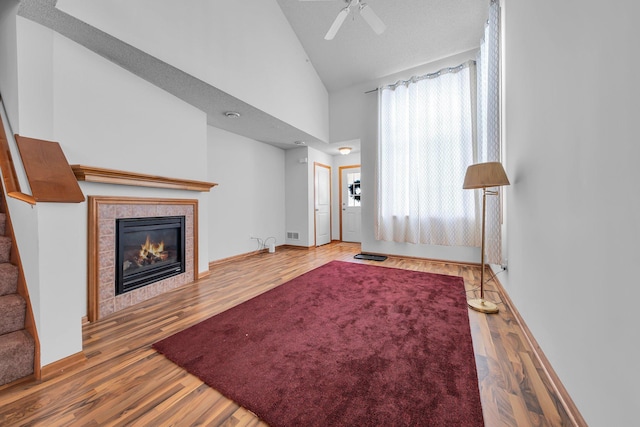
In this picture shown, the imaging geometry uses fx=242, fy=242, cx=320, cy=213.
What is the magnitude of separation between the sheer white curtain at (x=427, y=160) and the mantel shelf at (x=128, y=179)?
314 centimetres

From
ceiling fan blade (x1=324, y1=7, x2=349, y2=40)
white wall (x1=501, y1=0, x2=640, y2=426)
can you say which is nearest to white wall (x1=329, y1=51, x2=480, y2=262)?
ceiling fan blade (x1=324, y1=7, x2=349, y2=40)

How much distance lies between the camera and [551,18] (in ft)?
4.37

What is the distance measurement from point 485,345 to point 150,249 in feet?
10.5

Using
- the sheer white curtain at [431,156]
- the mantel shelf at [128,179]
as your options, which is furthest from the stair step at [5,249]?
the sheer white curtain at [431,156]

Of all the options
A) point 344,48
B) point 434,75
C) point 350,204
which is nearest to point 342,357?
point 434,75

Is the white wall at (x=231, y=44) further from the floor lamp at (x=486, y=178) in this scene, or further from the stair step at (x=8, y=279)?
the floor lamp at (x=486, y=178)

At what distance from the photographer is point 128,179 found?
2305 mm

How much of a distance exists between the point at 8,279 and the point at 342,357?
2.25 metres

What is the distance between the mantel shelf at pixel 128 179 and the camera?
1984 mm

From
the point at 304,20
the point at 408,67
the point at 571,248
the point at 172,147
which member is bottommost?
the point at 571,248

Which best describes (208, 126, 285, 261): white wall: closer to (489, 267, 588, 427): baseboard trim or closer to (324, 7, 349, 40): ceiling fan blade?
(324, 7, 349, 40): ceiling fan blade

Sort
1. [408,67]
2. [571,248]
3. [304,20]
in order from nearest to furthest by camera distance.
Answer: [571,248] < [304,20] < [408,67]

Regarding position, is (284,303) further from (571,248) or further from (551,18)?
(551,18)

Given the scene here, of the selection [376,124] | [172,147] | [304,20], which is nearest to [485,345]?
[172,147]
